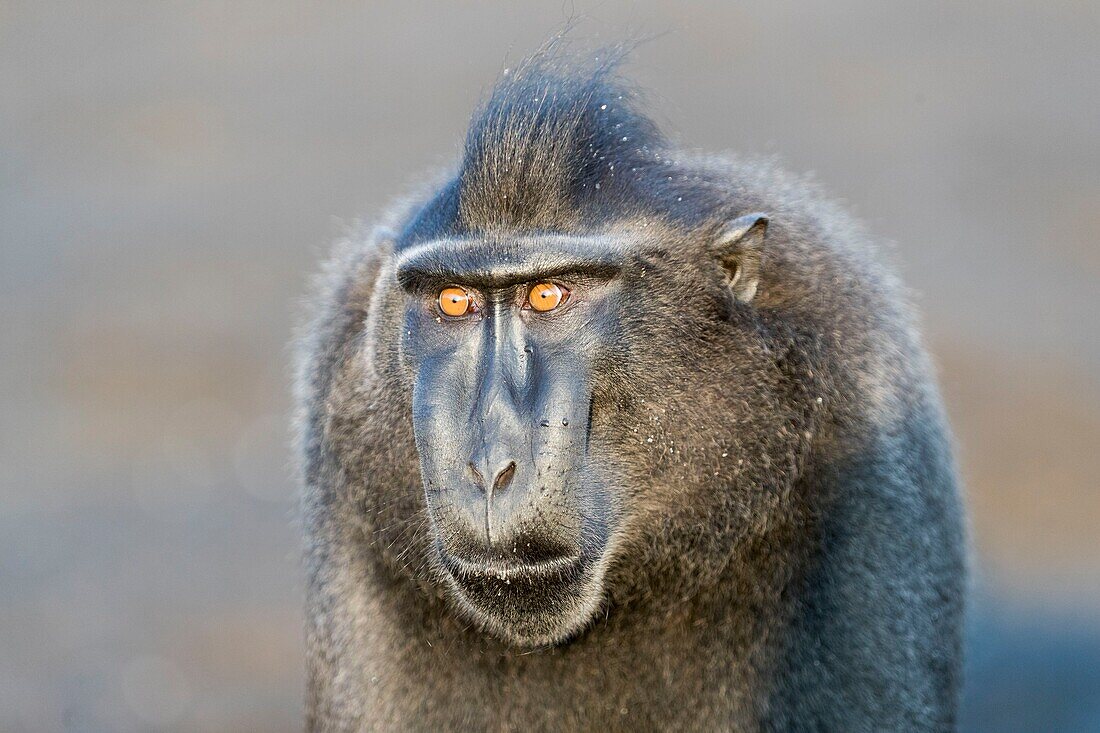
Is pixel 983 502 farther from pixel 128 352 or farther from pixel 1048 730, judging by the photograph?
pixel 128 352

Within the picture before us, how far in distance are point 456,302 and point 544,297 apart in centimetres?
27

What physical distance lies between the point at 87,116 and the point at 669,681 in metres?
11.7

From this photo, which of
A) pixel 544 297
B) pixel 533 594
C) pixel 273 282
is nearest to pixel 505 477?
pixel 533 594

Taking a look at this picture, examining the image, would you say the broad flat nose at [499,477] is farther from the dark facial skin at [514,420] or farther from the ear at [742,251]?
the ear at [742,251]

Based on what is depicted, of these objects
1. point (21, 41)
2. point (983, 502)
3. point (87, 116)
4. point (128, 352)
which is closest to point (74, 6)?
point (21, 41)

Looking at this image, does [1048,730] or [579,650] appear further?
[1048,730]

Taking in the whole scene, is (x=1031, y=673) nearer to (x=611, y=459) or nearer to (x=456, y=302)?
(x=611, y=459)

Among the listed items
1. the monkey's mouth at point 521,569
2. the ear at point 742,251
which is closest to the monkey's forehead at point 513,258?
the ear at point 742,251

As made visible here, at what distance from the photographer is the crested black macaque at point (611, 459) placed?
448cm

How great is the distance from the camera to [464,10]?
15359mm

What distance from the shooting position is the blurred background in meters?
8.70

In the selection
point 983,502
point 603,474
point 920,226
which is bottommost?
point 983,502

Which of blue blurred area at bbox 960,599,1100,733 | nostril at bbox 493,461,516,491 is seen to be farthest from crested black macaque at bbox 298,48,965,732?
blue blurred area at bbox 960,599,1100,733

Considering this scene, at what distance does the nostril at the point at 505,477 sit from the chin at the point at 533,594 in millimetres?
236
